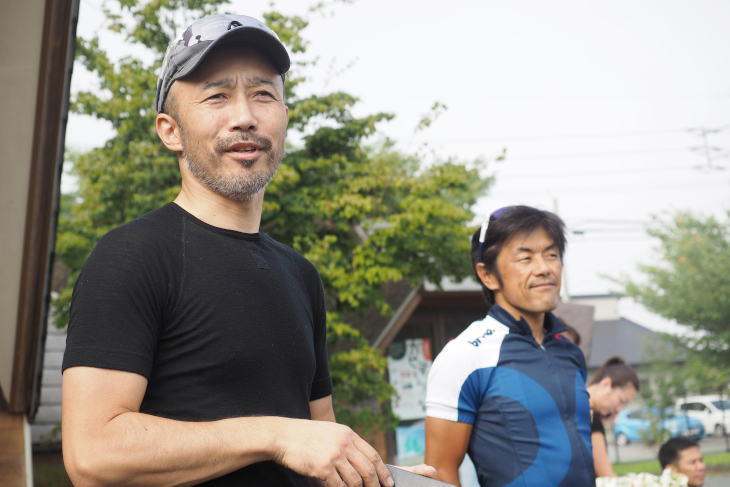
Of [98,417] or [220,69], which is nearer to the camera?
[98,417]

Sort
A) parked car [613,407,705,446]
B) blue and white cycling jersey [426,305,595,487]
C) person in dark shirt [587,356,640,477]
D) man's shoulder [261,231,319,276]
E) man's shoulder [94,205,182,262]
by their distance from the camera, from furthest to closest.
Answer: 1. parked car [613,407,705,446]
2. person in dark shirt [587,356,640,477]
3. blue and white cycling jersey [426,305,595,487]
4. man's shoulder [261,231,319,276]
5. man's shoulder [94,205,182,262]

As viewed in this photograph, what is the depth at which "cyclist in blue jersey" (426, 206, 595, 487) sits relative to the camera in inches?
106

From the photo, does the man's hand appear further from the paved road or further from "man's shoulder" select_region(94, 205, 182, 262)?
the paved road

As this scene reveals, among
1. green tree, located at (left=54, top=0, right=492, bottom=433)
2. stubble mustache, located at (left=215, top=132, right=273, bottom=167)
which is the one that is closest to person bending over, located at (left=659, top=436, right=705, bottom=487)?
green tree, located at (left=54, top=0, right=492, bottom=433)

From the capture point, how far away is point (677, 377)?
22438mm

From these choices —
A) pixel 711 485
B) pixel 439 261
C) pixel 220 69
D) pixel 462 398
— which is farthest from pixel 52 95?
pixel 711 485

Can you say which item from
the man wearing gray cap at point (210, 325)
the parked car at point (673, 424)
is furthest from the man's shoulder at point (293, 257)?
the parked car at point (673, 424)

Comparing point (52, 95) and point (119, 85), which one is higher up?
point (119, 85)

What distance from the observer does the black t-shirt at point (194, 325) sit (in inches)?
51.4

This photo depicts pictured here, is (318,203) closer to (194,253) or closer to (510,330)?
(510,330)

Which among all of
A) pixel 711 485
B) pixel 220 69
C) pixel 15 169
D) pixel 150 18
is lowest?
pixel 711 485

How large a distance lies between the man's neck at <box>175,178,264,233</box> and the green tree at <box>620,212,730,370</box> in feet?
81.6

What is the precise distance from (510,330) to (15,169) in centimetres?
302

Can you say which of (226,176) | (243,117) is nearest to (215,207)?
(226,176)
